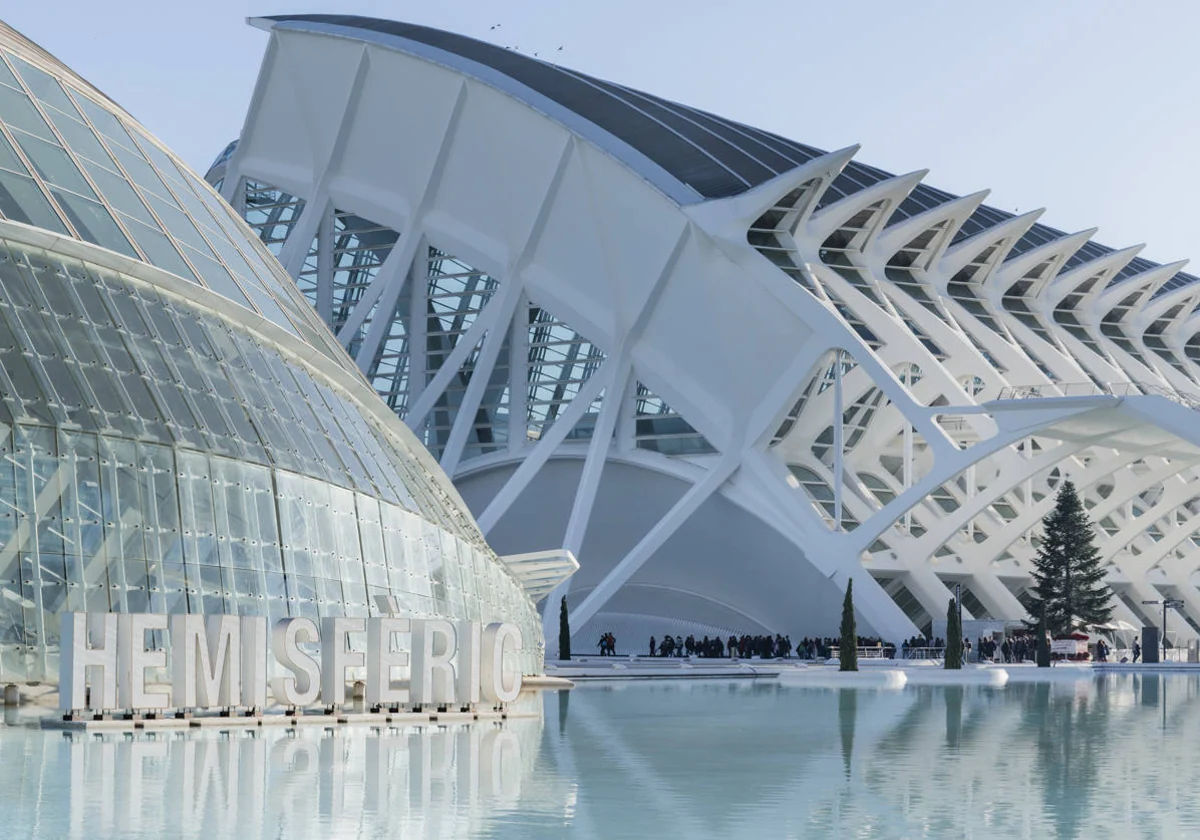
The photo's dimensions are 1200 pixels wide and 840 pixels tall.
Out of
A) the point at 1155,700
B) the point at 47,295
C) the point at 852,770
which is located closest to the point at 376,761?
the point at 852,770

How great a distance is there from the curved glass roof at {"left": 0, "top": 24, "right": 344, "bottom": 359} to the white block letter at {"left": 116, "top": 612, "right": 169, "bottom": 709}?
7.75 meters

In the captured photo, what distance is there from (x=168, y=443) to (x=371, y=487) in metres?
4.69

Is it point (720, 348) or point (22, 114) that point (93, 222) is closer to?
point (22, 114)

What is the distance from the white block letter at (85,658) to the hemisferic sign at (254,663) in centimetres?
1

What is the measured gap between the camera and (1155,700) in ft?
114

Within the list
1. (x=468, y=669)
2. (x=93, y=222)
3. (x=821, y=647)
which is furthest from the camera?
(x=821, y=647)

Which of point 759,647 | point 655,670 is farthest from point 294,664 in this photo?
point 759,647

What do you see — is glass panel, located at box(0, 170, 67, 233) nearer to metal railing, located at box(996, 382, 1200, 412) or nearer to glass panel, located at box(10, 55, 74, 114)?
glass panel, located at box(10, 55, 74, 114)

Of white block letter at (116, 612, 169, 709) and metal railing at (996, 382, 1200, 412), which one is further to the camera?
metal railing at (996, 382, 1200, 412)

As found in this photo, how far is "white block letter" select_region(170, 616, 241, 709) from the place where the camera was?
70.1 feet

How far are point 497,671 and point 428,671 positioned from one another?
1.57m

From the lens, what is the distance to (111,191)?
1144 inches

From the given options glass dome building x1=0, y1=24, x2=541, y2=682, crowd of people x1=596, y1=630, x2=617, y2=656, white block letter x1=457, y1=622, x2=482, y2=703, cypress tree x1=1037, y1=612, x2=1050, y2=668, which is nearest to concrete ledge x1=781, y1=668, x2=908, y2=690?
glass dome building x1=0, y1=24, x2=541, y2=682

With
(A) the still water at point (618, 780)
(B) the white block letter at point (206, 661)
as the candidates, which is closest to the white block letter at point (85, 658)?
(B) the white block letter at point (206, 661)
